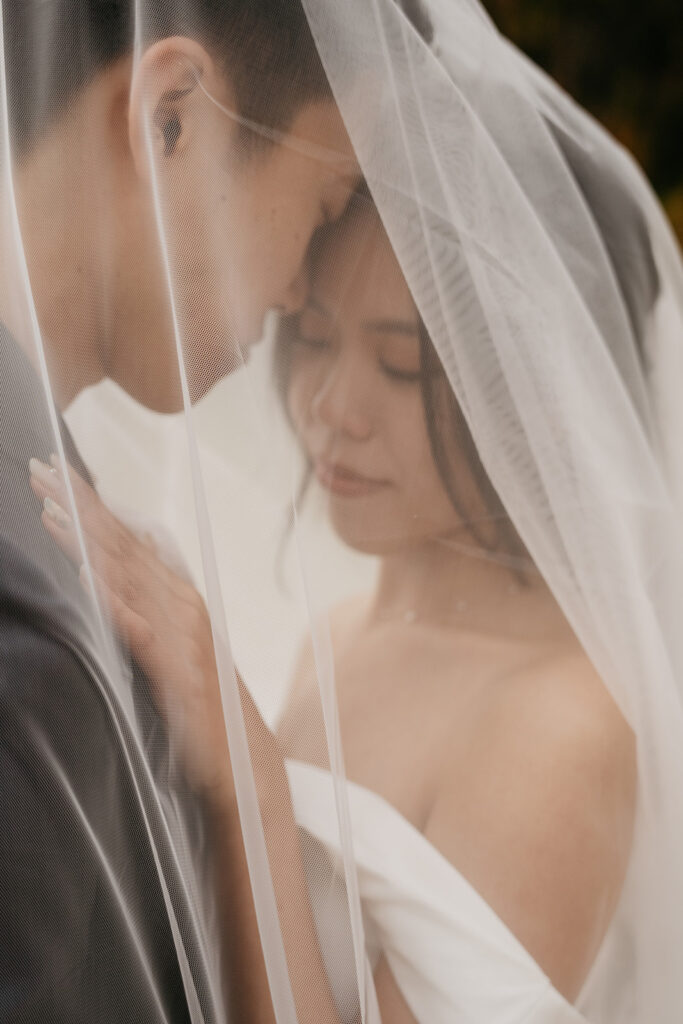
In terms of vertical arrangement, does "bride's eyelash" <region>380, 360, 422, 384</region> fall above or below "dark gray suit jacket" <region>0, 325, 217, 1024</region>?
above

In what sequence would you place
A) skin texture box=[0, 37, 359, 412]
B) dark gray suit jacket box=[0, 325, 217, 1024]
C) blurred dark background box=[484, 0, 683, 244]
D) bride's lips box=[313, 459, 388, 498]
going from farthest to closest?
blurred dark background box=[484, 0, 683, 244] < bride's lips box=[313, 459, 388, 498] < skin texture box=[0, 37, 359, 412] < dark gray suit jacket box=[0, 325, 217, 1024]

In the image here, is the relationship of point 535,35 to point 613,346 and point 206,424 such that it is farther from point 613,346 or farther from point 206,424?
point 206,424

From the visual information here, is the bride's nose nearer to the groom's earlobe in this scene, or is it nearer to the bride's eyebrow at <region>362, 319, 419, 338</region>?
the bride's eyebrow at <region>362, 319, 419, 338</region>

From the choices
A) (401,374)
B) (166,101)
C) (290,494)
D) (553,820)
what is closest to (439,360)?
(401,374)

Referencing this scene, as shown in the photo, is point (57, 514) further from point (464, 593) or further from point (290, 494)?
point (464, 593)

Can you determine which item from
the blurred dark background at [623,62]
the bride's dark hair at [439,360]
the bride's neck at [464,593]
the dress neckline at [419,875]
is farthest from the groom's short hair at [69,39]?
the blurred dark background at [623,62]

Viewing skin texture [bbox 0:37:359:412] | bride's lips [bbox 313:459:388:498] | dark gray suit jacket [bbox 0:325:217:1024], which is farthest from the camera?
bride's lips [bbox 313:459:388:498]

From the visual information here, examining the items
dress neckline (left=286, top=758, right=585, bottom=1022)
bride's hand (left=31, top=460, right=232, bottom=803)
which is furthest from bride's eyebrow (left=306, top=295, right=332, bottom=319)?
dress neckline (left=286, top=758, right=585, bottom=1022)

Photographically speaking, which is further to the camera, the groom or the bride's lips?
the bride's lips

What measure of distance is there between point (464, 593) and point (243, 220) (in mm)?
385

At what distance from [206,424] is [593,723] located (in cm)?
39

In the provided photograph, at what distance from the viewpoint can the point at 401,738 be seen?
0.73m

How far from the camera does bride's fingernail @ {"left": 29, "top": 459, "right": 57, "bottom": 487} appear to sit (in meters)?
0.57

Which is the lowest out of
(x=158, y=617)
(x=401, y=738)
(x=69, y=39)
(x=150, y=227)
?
(x=401, y=738)
